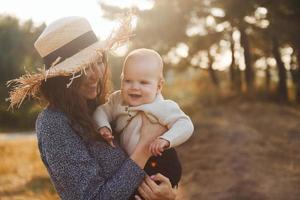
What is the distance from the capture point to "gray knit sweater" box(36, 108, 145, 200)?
2260 mm

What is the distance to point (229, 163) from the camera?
9797 millimetres

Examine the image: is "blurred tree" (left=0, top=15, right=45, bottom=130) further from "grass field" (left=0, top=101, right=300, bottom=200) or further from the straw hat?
the straw hat

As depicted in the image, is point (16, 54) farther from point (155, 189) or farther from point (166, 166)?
point (155, 189)

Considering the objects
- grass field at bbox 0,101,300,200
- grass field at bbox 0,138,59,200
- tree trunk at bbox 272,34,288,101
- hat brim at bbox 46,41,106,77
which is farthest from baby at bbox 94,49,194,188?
tree trunk at bbox 272,34,288,101

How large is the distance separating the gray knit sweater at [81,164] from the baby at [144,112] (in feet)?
0.37

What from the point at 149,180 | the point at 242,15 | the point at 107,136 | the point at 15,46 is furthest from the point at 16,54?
the point at 149,180

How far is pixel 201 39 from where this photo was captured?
24125mm

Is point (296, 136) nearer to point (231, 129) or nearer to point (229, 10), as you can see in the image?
point (231, 129)

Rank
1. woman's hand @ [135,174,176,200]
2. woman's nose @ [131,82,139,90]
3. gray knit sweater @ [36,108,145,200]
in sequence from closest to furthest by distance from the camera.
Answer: gray knit sweater @ [36,108,145,200] < woman's hand @ [135,174,176,200] < woman's nose @ [131,82,139,90]

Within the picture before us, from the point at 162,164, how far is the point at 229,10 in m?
15.1

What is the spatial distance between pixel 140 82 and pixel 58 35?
46cm

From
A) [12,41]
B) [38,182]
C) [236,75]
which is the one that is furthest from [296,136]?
[12,41]

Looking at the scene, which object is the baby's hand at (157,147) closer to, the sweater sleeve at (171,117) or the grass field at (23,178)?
the sweater sleeve at (171,117)

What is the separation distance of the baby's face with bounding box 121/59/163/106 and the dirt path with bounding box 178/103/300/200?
16.7ft
